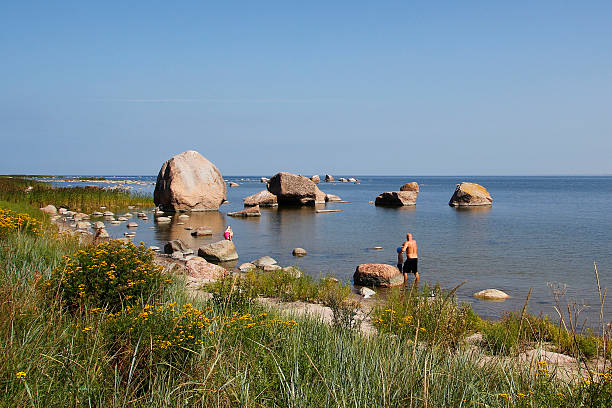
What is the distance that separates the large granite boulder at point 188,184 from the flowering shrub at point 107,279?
1121 inches

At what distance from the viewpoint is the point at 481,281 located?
15.4m

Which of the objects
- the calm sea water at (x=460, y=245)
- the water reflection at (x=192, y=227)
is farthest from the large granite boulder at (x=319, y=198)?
the water reflection at (x=192, y=227)

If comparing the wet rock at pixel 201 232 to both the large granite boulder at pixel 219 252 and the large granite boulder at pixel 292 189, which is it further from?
the large granite boulder at pixel 292 189

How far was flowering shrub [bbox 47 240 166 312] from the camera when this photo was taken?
22.9 ft

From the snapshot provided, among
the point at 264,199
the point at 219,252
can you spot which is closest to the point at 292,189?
the point at 264,199

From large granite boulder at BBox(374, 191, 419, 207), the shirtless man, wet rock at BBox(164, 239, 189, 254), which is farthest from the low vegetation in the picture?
large granite boulder at BBox(374, 191, 419, 207)

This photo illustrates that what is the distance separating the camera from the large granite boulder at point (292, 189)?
151 ft

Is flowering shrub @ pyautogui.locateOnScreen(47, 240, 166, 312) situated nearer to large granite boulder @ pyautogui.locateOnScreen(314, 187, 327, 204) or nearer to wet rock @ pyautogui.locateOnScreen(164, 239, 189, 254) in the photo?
wet rock @ pyautogui.locateOnScreen(164, 239, 189, 254)

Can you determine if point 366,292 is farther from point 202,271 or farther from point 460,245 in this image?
point 460,245

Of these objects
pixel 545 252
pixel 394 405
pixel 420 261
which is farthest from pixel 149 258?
pixel 545 252

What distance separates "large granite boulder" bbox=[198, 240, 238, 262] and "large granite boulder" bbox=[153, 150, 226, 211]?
17976 millimetres

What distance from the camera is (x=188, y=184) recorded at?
3634 centimetres

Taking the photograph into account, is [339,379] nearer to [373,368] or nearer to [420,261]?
[373,368]

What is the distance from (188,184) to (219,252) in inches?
759
